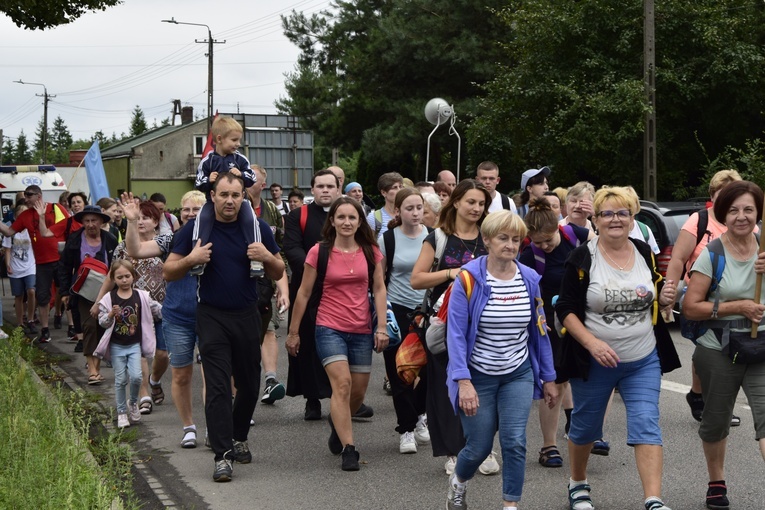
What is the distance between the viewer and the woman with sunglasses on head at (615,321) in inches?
223

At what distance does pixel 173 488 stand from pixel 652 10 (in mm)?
17590

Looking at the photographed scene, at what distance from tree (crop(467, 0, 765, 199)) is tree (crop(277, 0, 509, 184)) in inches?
351

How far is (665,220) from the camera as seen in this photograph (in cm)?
1352

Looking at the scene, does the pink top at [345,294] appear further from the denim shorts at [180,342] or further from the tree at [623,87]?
the tree at [623,87]

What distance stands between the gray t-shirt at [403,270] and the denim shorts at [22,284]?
8.22 meters

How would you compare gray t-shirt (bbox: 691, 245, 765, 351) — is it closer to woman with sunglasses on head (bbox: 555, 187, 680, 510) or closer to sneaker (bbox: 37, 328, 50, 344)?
woman with sunglasses on head (bbox: 555, 187, 680, 510)

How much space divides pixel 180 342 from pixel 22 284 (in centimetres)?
775

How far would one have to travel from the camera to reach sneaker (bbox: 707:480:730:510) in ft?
19.7

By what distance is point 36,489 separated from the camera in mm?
5531

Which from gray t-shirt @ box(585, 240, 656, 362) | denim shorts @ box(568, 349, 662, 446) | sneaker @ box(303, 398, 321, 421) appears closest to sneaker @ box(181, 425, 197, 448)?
sneaker @ box(303, 398, 321, 421)

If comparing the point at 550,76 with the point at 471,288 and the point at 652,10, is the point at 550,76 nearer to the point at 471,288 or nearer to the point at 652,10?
the point at 652,10

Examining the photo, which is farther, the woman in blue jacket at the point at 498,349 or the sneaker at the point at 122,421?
the sneaker at the point at 122,421

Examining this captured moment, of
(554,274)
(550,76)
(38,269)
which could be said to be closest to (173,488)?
(554,274)

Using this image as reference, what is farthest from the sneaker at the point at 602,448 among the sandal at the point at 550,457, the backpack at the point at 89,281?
the backpack at the point at 89,281
